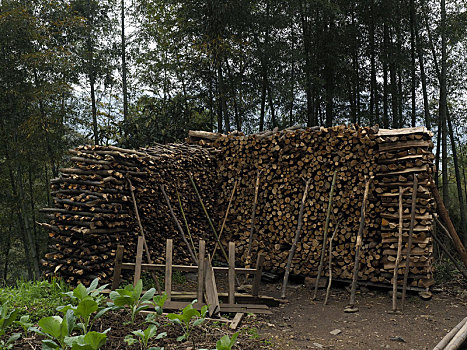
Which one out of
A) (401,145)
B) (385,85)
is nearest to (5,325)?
(401,145)

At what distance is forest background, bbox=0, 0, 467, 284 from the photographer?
339 inches

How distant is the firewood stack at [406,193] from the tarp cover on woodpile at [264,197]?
0.05ft

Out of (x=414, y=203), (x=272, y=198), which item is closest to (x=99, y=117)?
(x=272, y=198)

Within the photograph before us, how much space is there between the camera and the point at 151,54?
1201 centimetres

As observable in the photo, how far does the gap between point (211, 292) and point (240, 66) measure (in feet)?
21.9

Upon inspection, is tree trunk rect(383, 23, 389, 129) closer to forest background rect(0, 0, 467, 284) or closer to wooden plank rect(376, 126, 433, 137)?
forest background rect(0, 0, 467, 284)

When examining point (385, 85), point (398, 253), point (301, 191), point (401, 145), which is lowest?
point (398, 253)

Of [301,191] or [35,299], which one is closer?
[35,299]

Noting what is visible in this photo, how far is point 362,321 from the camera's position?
4.68m

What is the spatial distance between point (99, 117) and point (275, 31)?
5633 mm

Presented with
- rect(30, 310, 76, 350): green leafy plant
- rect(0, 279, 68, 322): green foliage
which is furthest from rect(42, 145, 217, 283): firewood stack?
rect(30, 310, 76, 350): green leafy plant

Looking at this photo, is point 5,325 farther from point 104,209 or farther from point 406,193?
point 406,193

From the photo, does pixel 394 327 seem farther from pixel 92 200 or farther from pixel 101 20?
pixel 101 20

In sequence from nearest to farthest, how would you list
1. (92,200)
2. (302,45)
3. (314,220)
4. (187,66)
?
(92,200) → (314,220) → (302,45) → (187,66)
